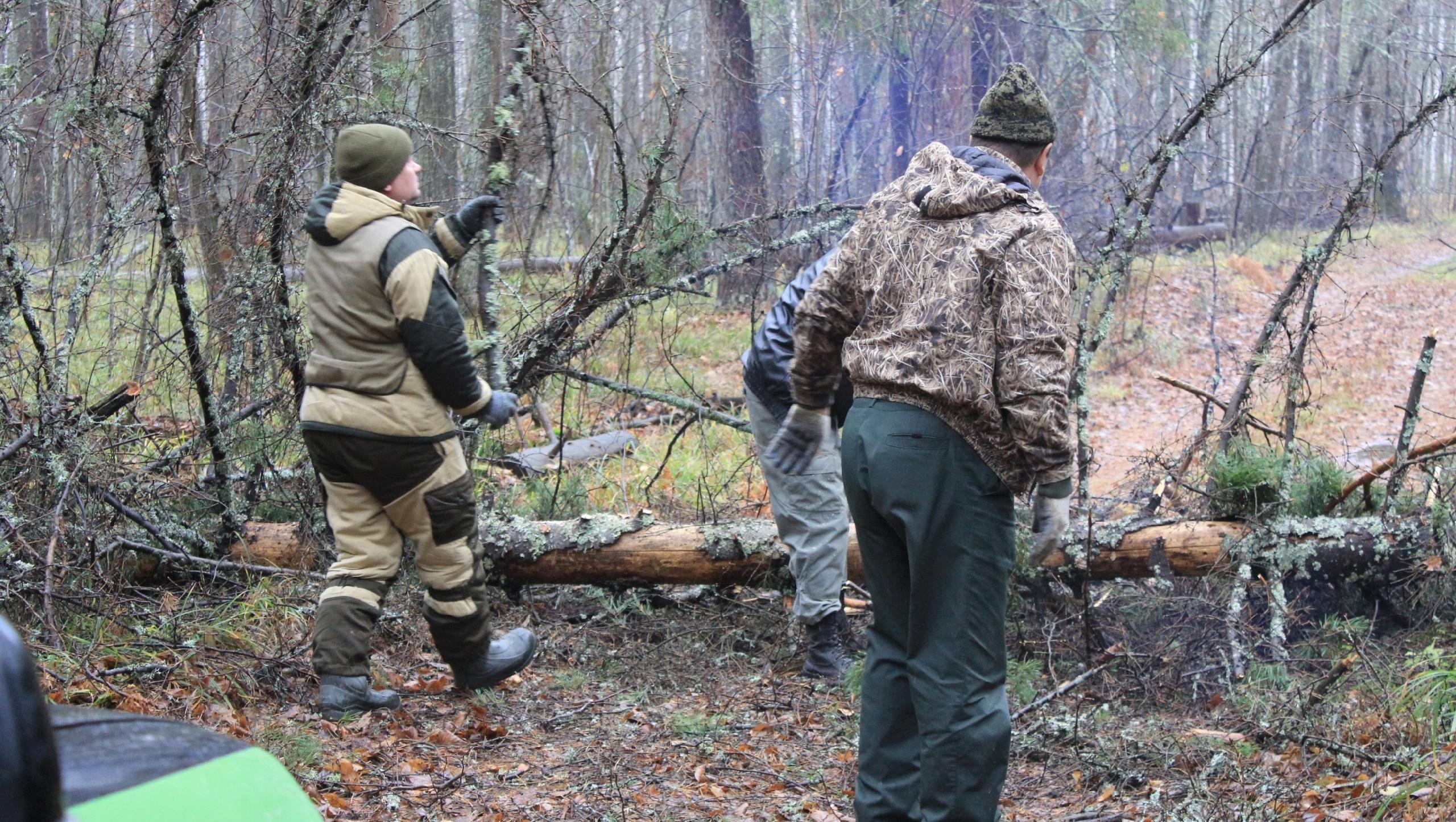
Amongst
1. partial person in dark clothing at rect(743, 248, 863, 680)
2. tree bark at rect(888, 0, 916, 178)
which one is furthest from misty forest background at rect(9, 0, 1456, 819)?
tree bark at rect(888, 0, 916, 178)

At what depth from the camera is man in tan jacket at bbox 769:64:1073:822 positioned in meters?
3.03

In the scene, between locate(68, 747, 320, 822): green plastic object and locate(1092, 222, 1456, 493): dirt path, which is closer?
locate(68, 747, 320, 822): green plastic object

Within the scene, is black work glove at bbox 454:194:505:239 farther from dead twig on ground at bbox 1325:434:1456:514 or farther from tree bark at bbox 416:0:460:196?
dead twig on ground at bbox 1325:434:1456:514

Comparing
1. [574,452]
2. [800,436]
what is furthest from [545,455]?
[800,436]

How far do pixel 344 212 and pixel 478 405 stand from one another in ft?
2.79

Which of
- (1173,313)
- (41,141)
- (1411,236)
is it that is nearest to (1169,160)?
(41,141)

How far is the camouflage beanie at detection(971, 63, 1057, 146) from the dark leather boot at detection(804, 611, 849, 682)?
7.91ft

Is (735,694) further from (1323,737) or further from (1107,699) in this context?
(1323,737)

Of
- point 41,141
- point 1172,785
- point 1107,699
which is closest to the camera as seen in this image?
point 1172,785

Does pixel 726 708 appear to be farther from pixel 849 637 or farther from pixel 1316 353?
pixel 1316 353

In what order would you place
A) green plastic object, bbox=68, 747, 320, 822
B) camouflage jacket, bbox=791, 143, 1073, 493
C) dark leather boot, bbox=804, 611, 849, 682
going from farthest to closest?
dark leather boot, bbox=804, 611, 849, 682
camouflage jacket, bbox=791, 143, 1073, 493
green plastic object, bbox=68, 747, 320, 822

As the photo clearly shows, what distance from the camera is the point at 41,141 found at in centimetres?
568

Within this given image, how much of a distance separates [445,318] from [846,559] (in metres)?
2.31

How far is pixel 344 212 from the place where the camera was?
13.5 ft
